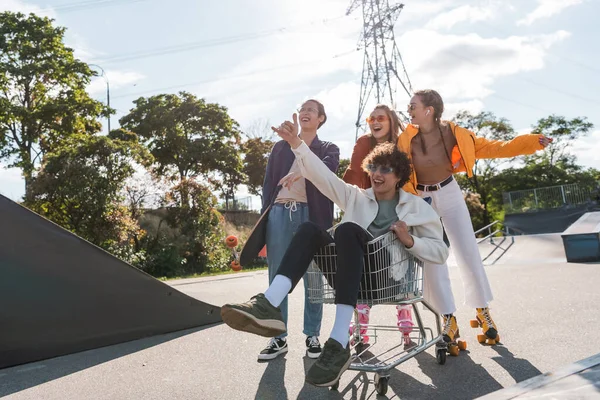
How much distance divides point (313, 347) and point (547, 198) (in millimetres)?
33118

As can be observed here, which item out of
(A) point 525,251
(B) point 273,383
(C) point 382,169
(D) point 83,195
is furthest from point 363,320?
(D) point 83,195

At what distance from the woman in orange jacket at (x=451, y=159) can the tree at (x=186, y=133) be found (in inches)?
1061

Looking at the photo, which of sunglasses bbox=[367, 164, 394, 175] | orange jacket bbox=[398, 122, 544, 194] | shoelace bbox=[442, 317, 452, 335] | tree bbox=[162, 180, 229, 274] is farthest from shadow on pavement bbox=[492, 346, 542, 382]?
tree bbox=[162, 180, 229, 274]

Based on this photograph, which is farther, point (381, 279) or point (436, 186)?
point (436, 186)

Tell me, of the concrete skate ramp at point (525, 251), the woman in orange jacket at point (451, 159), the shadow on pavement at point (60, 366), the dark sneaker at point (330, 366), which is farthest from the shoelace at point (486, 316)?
the concrete skate ramp at point (525, 251)

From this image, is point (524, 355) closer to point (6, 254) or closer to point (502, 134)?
point (6, 254)

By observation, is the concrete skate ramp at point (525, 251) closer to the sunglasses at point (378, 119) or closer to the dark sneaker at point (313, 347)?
the sunglasses at point (378, 119)

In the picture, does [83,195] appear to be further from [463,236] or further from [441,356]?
[441,356]

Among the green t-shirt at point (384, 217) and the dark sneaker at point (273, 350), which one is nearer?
the green t-shirt at point (384, 217)

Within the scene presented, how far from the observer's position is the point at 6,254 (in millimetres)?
3787

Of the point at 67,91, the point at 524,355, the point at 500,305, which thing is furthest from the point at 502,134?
the point at 524,355

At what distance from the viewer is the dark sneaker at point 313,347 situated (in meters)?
3.76

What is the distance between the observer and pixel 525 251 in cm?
1502

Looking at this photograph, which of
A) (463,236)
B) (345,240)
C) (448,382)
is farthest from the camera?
(463,236)
